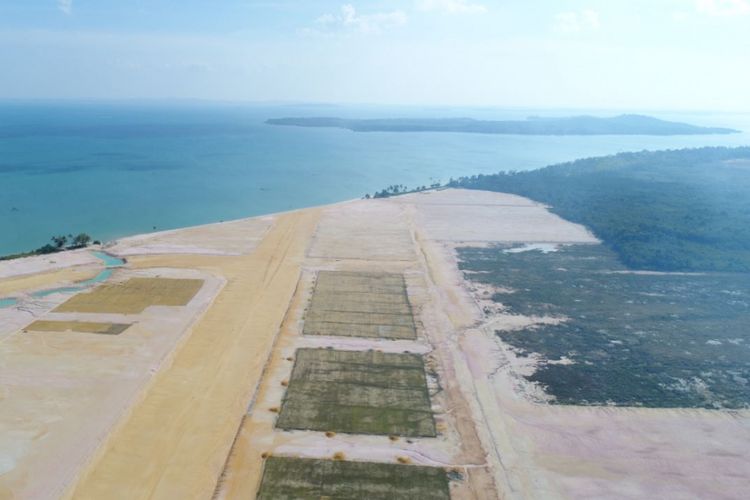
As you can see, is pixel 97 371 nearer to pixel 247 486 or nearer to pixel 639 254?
pixel 247 486

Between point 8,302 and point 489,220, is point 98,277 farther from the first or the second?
point 489,220

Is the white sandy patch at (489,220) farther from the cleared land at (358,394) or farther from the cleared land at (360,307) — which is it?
the cleared land at (358,394)

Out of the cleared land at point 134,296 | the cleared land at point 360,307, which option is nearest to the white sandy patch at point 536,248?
the cleared land at point 360,307

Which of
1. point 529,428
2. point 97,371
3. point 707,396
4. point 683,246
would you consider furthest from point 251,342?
point 683,246

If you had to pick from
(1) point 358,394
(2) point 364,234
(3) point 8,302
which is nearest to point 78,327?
(3) point 8,302

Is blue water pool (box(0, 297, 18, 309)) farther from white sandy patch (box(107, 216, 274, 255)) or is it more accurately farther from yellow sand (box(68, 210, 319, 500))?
yellow sand (box(68, 210, 319, 500))

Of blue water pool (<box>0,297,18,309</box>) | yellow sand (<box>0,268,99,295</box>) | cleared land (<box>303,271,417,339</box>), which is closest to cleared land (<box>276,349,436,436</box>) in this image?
cleared land (<box>303,271,417,339</box>)
